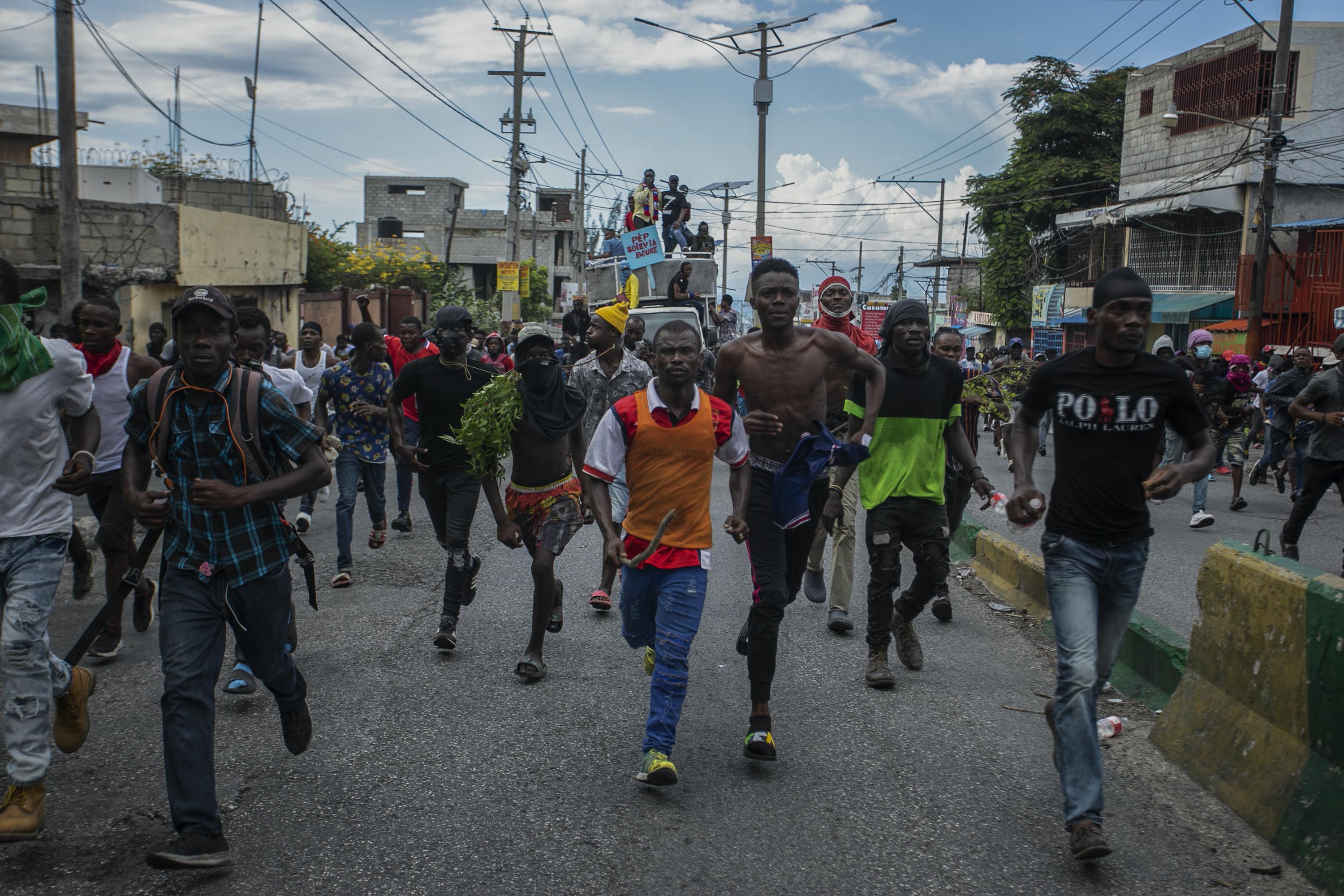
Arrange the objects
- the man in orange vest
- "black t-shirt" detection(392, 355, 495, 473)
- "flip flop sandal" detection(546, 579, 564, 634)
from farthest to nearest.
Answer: "black t-shirt" detection(392, 355, 495, 473) < "flip flop sandal" detection(546, 579, 564, 634) < the man in orange vest

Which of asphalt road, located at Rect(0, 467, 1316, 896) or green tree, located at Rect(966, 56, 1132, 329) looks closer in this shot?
asphalt road, located at Rect(0, 467, 1316, 896)

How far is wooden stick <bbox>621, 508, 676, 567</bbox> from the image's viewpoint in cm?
460

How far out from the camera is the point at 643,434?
482cm

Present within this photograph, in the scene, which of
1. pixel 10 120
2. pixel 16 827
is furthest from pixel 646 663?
pixel 10 120


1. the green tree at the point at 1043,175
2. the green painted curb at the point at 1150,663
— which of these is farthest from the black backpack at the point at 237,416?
the green tree at the point at 1043,175

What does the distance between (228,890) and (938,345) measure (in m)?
6.40

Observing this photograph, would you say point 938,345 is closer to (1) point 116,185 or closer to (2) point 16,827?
(2) point 16,827

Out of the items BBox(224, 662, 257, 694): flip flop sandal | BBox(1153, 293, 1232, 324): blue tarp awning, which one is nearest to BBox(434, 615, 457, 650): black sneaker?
BBox(224, 662, 257, 694): flip flop sandal

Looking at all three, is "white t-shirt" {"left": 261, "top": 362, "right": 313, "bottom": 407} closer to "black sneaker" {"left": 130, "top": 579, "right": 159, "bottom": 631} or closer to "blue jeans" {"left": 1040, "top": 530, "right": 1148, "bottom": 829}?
"black sneaker" {"left": 130, "top": 579, "right": 159, "bottom": 631}

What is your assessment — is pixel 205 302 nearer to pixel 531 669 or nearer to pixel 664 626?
pixel 664 626

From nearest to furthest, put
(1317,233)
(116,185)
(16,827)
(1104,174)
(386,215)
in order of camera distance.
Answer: (16,827) < (1317,233) < (116,185) < (1104,174) < (386,215)

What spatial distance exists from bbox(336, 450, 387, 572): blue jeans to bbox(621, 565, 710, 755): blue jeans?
412 cm

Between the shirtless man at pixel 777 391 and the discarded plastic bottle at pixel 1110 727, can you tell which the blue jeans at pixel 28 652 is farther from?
the discarded plastic bottle at pixel 1110 727

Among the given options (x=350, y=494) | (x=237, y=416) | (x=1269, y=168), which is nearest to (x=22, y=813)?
(x=237, y=416)
